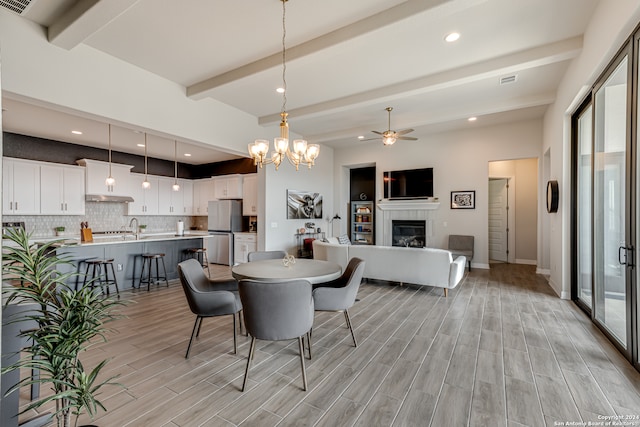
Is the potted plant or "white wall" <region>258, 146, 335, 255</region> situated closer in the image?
the potted plant

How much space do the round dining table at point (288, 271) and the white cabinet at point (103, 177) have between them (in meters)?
5.93

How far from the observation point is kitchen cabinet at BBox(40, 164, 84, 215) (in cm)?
613

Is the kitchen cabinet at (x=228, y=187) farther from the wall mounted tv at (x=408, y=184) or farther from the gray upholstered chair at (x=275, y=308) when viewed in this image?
the gray upholstered chair at (x=275, y=308)

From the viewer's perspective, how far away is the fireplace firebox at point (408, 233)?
7.75 metres

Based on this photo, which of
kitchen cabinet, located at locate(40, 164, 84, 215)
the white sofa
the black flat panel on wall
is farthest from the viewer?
kitchen cabinet, located at locate(40, 164, 84, 215)

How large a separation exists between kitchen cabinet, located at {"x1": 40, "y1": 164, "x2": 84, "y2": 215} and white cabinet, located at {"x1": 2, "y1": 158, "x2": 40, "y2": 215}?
0.09m

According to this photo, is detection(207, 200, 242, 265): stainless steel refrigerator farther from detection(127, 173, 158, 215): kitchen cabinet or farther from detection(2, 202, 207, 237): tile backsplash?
detection(2, 202, 207, 237): tile backsplash

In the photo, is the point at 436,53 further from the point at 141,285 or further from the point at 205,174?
the point at 205,174

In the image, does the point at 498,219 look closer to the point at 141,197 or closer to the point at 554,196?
the point at 554,196

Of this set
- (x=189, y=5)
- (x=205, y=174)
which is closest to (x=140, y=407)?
(x=189, y=5)

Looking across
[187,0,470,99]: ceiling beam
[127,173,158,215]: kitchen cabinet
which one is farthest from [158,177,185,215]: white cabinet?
[187,0,470,99]: ceiling beam

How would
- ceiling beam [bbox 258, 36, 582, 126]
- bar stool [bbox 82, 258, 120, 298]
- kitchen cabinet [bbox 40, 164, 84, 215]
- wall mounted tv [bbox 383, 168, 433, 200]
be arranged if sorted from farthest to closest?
wall mounted tv [bbox 383, 168, 433, 200], kitchen cabinet [bbox 40, 164, 84, 215], bar stool [bbox 82, 258, 120, 298], ceiling beam [bbox 258, 36, 582, 126]

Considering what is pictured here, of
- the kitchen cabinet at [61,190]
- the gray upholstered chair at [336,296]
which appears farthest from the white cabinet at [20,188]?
the gray upholstered chair at [336,296]

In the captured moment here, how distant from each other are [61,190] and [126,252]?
2743mm
